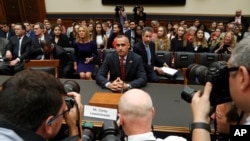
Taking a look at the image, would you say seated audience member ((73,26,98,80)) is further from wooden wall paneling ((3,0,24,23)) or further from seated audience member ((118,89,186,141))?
wooden wall paneling ((3,0,24,23))

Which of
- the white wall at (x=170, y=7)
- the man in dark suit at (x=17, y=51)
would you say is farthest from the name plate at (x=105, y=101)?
the white wall at (x=170, y=7)

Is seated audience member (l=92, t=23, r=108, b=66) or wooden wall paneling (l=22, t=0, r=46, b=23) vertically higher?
wooden wall paneling (l=22, t=0, r=46, b=23)

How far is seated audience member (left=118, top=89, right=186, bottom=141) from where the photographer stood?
1.21 metres

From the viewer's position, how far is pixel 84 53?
4645 mm

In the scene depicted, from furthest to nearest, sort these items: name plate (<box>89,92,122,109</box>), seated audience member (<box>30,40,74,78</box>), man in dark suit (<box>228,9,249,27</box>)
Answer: man in dark suit (<box>228,9,249,27</box>), seated audience member (<box>30,40,74,78</box>), name plate (<box>89,92,122,109</box>)

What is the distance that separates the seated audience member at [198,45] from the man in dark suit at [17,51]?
317 cm

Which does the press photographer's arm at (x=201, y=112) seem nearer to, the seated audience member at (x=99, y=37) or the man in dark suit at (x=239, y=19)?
the seated audience member at (x=99, y=37)

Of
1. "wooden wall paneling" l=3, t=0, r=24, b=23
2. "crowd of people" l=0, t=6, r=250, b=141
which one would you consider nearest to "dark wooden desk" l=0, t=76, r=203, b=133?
"crowd of people" l=0, t=6, r=250, b=141

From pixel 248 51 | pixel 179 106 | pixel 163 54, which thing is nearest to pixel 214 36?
pixel 163 54

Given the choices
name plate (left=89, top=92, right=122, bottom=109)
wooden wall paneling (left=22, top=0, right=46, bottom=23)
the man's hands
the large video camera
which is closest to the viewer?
the large video camera

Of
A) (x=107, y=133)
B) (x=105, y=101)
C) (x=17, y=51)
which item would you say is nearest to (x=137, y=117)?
(x=107, y=133)

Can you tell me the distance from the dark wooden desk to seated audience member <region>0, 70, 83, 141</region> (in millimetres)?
1195

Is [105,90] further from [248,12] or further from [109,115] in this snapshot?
[248,12]

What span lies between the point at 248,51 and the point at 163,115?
144 cm
